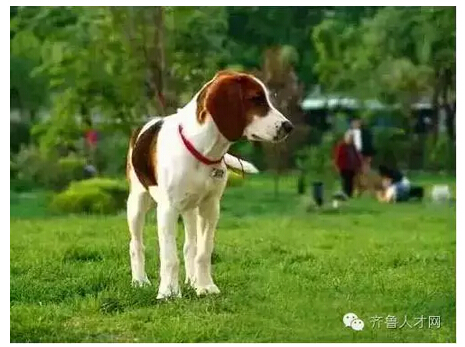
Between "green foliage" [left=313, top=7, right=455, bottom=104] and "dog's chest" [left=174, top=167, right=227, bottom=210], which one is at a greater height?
"green foliage" [left=313, top=7, right=455, bottom=104]

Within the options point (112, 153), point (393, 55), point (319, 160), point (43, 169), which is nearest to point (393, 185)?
point (319, 160)

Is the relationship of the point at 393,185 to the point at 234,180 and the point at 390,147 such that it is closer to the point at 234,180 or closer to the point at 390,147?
the point at 390,147

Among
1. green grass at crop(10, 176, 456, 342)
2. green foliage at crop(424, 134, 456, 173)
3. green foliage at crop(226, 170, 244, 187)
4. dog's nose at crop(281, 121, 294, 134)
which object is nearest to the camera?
dog's nose at crop(281, 121, 294, 134)

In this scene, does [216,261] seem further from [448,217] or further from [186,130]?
[448,217]

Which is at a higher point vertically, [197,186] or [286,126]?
[286,126]

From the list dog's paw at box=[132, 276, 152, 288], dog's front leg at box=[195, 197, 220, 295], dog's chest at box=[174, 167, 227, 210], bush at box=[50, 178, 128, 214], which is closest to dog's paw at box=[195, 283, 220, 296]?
dog's front leg at box=[195, 197, 220, 295]

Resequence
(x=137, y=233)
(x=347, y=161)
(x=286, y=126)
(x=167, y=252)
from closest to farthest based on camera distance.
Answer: (x=286, y=126) < (x=167, y=252) < (x=137, y=233) < (x=347, y=161)

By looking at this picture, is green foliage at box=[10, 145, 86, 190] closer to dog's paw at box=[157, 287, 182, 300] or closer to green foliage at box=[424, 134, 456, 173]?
dog's paw at box=[157, 287, 182, 300]

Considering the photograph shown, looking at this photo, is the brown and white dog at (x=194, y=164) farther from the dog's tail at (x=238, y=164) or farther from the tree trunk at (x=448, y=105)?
the tree trunk at (x=448, y=105)
